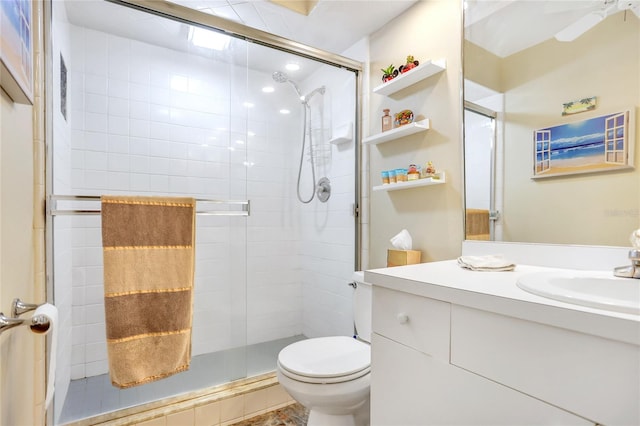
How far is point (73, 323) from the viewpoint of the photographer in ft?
6.29

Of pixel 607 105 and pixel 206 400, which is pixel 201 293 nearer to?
pixel 206 400

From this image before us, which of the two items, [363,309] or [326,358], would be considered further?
Answer: [363,309]

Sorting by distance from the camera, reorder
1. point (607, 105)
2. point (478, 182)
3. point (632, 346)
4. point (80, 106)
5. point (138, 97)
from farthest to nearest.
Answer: point (138, 97) → point (80, 106) → point (478, 182) → point (607, 105) → point (632, 346)

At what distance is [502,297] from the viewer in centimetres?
70

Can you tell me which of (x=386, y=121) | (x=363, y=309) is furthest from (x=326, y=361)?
(x=386, y=121)

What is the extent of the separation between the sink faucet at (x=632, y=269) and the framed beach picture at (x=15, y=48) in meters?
1.58

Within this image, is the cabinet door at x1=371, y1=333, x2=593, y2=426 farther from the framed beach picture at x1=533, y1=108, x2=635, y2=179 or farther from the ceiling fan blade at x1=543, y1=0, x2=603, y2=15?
the ceiling fan blade at x1=543, y1=0, x2=603, y2=15

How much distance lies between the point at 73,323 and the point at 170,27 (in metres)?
1.91

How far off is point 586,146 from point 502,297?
0.76 metres

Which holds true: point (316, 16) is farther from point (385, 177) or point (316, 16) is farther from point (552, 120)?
point (552, 120)

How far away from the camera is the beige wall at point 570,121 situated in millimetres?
1000

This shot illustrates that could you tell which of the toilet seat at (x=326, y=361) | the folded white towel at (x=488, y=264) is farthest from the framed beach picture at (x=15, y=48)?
the folded white towel at (x=488, y=264)

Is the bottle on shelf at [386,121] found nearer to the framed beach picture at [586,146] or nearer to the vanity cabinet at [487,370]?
the framed beach picture at [586,146]

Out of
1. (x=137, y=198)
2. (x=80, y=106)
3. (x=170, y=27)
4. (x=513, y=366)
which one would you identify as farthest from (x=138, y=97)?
(x=513, y=366)
